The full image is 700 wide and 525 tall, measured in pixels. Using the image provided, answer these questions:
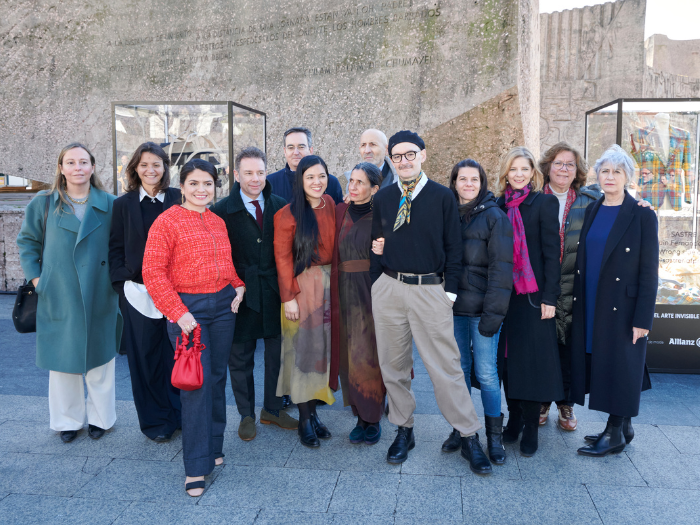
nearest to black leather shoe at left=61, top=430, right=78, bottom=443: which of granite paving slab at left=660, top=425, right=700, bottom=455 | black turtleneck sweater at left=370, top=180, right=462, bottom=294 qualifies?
black turtleneck sweater at left=370, top=180, right=462, bottom=294

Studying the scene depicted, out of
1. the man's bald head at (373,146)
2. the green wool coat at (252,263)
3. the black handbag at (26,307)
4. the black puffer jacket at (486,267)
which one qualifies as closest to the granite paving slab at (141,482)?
the green wool coat at (252,263)

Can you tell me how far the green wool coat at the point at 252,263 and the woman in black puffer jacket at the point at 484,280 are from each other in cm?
110

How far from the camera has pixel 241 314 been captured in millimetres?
3197

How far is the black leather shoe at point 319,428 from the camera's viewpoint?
3293 millimetres

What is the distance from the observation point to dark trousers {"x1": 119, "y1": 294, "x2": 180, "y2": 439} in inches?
125

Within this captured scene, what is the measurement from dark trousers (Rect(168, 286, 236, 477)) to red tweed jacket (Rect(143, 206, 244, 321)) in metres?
0.07

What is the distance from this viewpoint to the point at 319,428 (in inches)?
131

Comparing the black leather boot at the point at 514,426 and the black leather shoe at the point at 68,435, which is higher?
the black leather boot at the point at 514,426

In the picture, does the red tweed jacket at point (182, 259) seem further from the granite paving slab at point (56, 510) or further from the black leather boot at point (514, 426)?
the black leather boot at point (514, 426)

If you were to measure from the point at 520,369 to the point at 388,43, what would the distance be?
4.33 metres

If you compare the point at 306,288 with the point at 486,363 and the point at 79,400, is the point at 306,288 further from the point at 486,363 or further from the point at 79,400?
the point at 79,400

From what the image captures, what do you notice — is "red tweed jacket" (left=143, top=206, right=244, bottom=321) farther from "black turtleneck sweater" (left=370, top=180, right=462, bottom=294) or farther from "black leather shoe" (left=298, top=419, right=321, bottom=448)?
"black leather shoe" (left=298, top=419, right=321, bottom=448)

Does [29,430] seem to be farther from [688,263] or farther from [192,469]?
[688,263]

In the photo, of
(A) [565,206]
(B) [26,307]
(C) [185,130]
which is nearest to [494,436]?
(A) [565,206]
